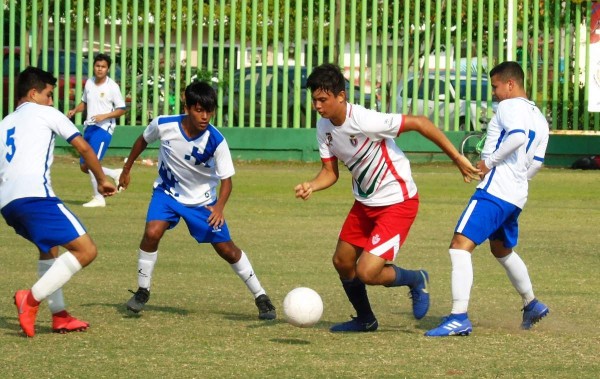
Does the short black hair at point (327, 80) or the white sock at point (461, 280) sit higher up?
the short black hair at point (327, 80)

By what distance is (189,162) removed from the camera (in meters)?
9.58

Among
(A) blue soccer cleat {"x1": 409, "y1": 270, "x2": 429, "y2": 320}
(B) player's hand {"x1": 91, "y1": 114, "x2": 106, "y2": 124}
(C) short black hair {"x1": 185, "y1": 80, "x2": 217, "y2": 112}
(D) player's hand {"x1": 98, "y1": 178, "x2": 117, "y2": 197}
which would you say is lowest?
(A) blue soccer cleat {"x1": 409, "y1": 270, "x2": 429, "y2": 320}

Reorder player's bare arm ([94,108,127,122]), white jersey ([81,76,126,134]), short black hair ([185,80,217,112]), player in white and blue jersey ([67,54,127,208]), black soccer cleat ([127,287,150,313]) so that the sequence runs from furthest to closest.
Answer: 1. white jersey ([81,76,126,134])
2. player in white and blue jersey ([67,54,127,208])
3. player's bare arm ([94,108,127,122])
4. black soccer cleat ([127,287,150,313])
5. short black hair ([185,80,217,112])

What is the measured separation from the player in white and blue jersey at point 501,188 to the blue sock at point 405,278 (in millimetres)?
368

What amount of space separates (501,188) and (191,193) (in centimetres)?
228

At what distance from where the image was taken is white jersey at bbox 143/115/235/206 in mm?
9555

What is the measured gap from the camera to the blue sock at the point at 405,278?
8914 millimetres

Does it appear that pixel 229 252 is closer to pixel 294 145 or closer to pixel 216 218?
pixel 216 218

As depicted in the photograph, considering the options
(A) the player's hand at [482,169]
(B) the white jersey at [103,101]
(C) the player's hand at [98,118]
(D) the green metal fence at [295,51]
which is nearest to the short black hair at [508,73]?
(A) the player's hand at [482,169]

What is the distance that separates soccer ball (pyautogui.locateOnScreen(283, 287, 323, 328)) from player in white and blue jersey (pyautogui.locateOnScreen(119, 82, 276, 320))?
39.3 inches

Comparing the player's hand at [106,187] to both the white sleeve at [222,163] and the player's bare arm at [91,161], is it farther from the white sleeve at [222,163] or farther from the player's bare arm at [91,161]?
the white sleeve at [222,163]

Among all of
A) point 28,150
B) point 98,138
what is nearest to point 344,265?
point 28,150

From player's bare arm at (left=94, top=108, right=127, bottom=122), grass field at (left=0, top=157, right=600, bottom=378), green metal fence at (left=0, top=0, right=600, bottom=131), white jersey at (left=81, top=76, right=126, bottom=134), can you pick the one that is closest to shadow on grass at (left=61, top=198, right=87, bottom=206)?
grass field at (left=0, top=157, right=600, bottom=378)

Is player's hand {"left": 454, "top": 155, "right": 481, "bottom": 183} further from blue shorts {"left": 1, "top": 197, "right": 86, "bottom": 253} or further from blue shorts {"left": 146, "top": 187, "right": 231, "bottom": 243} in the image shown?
blue shorts {"left": 1, "top": 197, "right": 86, "bottom": 253}
